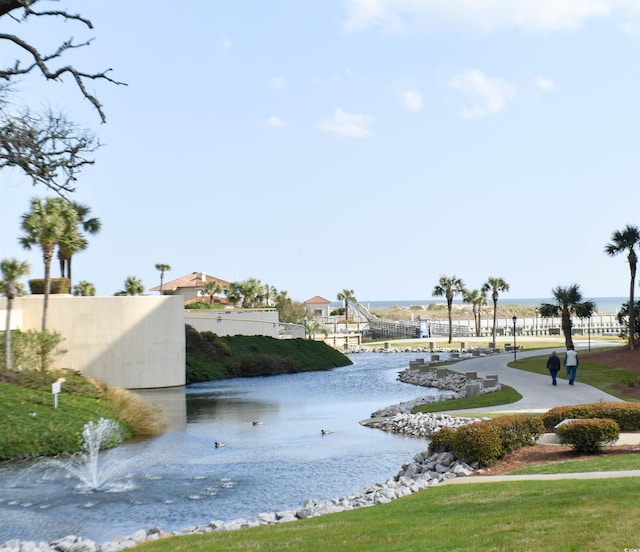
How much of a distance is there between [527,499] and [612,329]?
3761 inches

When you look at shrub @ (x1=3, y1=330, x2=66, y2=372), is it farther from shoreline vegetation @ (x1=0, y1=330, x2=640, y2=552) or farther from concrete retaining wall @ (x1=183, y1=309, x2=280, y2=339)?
shoreline vegetation @ (x1=0, y1=330, x2=640, y2=552)

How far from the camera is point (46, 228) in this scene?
38438 mm

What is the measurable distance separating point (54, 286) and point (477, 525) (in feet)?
134

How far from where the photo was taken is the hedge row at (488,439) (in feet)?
58.9

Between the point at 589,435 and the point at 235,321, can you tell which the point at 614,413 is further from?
the point at 235,321

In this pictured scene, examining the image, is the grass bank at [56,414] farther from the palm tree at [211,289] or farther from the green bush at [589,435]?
the palm tree at [211,289]

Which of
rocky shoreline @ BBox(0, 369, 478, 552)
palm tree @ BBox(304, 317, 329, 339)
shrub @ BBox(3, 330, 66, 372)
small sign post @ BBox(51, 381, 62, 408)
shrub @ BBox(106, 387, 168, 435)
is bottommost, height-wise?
rocky shoreline @ BBox(0, 369, 478, 552)

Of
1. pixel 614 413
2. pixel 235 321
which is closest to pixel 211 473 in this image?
pixel 614 413

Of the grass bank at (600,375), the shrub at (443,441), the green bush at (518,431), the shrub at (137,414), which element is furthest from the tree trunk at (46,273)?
the green bush at (518,431)

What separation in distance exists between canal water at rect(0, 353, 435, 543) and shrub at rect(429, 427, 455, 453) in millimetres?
Answer: 1358

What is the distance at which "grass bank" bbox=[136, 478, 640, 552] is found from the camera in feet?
29.6

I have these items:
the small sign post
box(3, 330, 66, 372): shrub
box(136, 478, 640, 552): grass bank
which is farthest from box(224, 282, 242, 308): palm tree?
box(136, 478, 640, 552): grass bank

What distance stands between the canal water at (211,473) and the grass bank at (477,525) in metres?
3.46

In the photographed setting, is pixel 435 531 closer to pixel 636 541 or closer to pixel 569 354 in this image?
pixel 636 541
